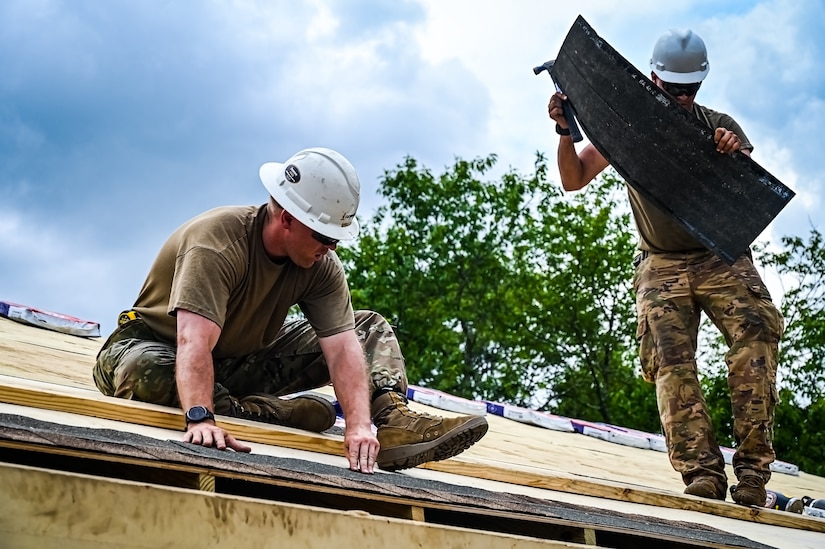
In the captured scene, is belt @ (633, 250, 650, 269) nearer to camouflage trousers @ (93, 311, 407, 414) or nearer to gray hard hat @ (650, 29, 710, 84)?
gray hard hat @ (650, 29, 710, 84)

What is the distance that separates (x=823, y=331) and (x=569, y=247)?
5713mm

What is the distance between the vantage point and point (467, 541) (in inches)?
81.0

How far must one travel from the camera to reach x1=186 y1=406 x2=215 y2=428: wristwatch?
2.43m

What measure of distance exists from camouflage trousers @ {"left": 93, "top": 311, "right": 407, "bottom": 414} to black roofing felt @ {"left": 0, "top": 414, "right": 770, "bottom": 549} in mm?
633

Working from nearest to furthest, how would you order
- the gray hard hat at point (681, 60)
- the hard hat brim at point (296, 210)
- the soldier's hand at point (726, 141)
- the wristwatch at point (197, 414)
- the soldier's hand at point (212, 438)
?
the soldier's hand at point (212, 438)
the wristwatch at point (197, 414)
the hard hat brim at point (296, 210)
the soldier's hand at point (726, 141)
the gray hard hat at point (681, 60)

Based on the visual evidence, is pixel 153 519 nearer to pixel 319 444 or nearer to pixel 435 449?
pixel 435 449

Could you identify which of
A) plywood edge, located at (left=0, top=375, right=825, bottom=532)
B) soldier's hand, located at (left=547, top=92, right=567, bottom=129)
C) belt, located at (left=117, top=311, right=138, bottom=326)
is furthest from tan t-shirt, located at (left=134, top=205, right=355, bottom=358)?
soldier's hand, located at (left=547, top=92, right=567, bottom=129)

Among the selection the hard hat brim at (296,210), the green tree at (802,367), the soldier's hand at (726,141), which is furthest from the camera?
the green tree at (802,367)

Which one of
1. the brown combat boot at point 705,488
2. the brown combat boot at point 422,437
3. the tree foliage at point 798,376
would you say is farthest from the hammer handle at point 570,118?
the tree foliage at point 798,376

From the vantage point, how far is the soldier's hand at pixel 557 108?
398 centimetres

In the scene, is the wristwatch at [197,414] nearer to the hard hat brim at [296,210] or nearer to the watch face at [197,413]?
the watch face at [197,413]

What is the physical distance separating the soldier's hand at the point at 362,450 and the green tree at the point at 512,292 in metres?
15.4

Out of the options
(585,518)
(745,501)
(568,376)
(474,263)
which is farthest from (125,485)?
(474,263)

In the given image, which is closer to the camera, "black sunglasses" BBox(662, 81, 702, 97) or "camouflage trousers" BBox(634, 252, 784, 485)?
"camouflage trousers" BBox(634, 252, 784, 485)
